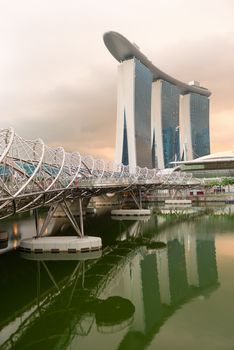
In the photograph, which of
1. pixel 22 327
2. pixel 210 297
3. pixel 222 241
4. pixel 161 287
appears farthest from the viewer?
pixel 222 241

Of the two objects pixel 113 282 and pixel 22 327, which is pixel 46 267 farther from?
A: pixel 22 327

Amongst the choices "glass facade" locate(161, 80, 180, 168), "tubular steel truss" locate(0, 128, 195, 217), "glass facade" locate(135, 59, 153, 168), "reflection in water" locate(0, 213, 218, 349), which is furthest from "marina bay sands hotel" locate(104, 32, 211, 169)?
"reflection in water" locate(0, 213, 218, 349)

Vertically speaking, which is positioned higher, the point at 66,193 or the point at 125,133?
the point at 125,133

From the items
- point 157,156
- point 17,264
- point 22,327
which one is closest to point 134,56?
point 157,156

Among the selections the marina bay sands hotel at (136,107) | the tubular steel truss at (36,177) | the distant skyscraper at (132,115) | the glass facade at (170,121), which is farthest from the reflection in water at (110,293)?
the glass facade at (170,121)

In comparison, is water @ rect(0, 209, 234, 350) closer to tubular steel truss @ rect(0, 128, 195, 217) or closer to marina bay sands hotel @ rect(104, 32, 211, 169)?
tubular steel truss @ rect(0, 128, 195, 217)

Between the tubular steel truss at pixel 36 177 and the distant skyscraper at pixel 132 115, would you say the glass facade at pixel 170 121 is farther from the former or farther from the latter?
the tubular steel truss at pixel 36 177
